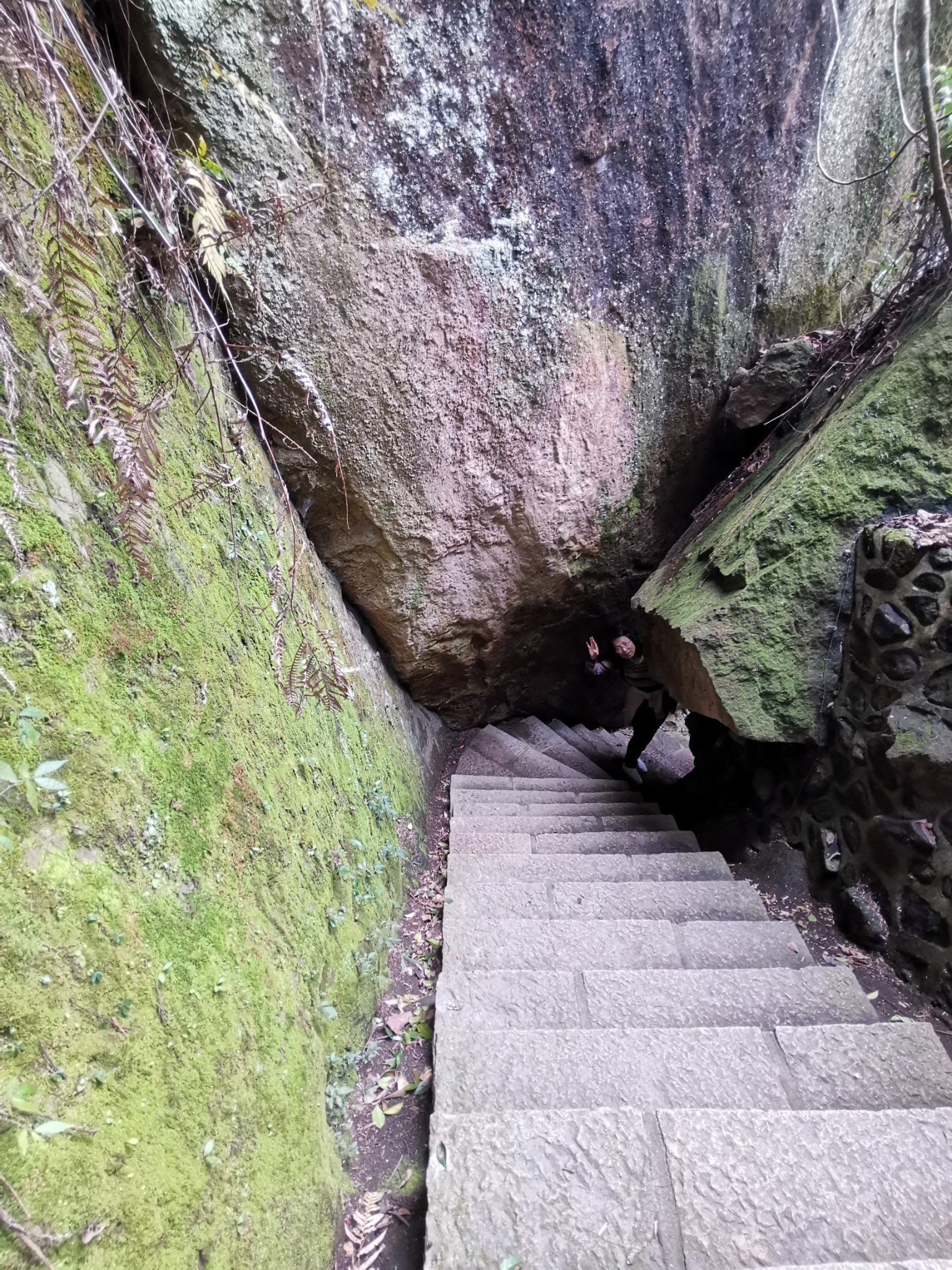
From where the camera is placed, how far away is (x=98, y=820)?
40.8 inches

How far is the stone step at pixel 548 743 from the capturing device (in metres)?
5.97

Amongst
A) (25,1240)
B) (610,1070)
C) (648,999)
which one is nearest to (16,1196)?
(25,1240)

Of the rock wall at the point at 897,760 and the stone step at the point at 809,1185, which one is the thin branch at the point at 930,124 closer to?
the rock wall at the point at 897,760

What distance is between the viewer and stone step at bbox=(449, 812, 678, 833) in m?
3.50

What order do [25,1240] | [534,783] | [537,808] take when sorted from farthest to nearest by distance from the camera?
[534,783]
[537,808]
[25,1240]

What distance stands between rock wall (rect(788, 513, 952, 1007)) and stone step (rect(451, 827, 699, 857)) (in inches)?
32.0

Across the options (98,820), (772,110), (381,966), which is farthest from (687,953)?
(772,110)

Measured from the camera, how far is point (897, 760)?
2.38 m

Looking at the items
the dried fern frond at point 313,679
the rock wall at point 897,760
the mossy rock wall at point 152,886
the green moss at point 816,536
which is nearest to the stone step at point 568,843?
the rock wall at point 897,760

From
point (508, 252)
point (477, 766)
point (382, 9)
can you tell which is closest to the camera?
point (382, 9)

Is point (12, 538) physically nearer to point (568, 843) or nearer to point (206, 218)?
point (206, 218)

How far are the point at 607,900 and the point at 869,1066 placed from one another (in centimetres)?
107

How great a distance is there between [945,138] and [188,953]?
16.2 feet

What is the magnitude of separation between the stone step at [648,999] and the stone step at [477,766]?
3055 mm
